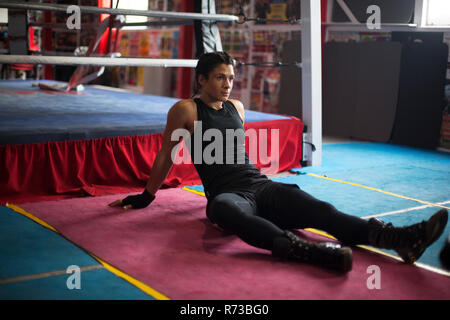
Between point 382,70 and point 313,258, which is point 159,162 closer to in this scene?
point 313,258

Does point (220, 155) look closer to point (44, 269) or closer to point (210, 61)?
point (210, 61)

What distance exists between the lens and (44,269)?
1718 mm

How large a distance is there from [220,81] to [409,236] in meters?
0.95

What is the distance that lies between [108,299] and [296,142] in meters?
2.58

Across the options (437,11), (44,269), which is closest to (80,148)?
(44,269)

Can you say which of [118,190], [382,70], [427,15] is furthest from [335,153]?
[118,190]

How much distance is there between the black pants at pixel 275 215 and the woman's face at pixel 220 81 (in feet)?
1.39

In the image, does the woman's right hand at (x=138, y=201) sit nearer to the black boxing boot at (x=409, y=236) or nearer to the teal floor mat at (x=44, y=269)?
the teal floor mat at (x=44, y=269)

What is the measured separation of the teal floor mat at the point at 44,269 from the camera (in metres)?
1.53

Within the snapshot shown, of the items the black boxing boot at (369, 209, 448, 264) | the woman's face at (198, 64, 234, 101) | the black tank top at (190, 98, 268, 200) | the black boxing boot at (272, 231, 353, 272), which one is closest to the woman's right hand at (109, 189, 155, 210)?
the black tank top at (190, 98, 268, 200)

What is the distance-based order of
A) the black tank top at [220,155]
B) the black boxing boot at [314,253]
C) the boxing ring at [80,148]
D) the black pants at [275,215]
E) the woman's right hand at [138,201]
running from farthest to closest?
the boxing ring at [80,148] < the woman's right hand at [138,201] < the black tank top at [220,155] < the black pants at [275,215] < the black boxing boot at [314,253]

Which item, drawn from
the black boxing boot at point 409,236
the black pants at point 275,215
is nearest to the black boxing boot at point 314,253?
the black pants at point 275,215

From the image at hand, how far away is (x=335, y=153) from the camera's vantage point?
15.2 feet
